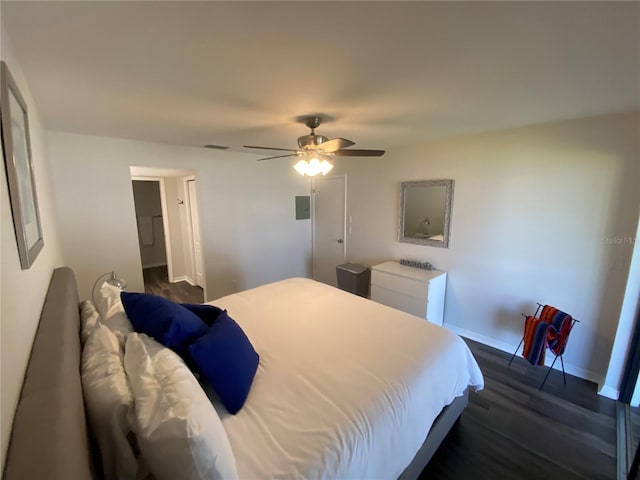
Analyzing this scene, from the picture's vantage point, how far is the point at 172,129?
8.66 feet

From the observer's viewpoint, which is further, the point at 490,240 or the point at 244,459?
the point at 490,240

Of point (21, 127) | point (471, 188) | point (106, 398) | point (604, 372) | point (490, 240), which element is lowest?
point (604, 372)

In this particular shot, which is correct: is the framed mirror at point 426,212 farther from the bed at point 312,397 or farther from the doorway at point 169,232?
the doorway at point 169,232

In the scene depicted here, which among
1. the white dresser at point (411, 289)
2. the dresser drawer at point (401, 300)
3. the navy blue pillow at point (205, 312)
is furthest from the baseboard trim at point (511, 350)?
the navy blue pillow at point (205, 312)

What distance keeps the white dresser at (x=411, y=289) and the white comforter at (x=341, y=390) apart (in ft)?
3.26

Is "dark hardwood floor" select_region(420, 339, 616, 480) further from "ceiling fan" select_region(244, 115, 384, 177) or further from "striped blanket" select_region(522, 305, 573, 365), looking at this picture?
"ceiling fan" select_region(244, 115, 384, 177)

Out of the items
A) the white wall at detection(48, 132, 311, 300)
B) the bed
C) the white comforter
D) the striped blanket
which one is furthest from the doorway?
the striped blanket

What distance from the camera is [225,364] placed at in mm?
1312

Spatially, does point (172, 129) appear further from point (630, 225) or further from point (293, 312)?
point (630, 225)

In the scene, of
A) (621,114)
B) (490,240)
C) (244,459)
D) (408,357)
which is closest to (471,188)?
(490,240)

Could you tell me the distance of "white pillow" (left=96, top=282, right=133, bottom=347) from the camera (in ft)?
4.44

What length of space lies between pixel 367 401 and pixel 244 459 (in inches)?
22.8

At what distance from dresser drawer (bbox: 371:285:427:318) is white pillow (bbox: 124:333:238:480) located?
8.64 feet

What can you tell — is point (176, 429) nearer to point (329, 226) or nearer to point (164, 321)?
point (164, 321)
